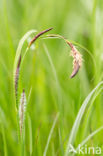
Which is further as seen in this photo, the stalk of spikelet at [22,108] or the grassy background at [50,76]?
the grassy background at [50,76]

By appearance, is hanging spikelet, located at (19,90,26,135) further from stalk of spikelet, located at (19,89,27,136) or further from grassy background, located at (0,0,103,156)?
grassy background, located at (0,0,103,156)

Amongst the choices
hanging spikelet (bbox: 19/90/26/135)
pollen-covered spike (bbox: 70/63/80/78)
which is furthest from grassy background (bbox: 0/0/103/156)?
pollen-covered spike (bbox: 70/63/80/78)

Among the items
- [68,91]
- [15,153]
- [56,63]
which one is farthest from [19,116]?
[56,63]

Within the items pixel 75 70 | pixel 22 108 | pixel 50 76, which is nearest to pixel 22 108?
pixel 22 108

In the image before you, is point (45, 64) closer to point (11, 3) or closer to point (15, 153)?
point (15, 153)

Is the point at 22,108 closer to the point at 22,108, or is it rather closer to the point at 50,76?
the point at 22,108

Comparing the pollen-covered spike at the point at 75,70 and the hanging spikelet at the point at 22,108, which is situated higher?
the pollen-covered spike at the point at 75,70

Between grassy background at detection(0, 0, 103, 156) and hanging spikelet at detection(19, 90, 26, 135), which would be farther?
grassy background at detection(0, 0, 103, 156)

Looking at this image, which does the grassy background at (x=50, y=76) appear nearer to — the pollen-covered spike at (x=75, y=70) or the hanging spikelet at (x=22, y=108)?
the hanging spikelet at (x=22, y=108)

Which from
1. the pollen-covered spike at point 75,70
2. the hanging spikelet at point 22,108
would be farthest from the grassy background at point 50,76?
the pollen-covered spike at point 75,70
